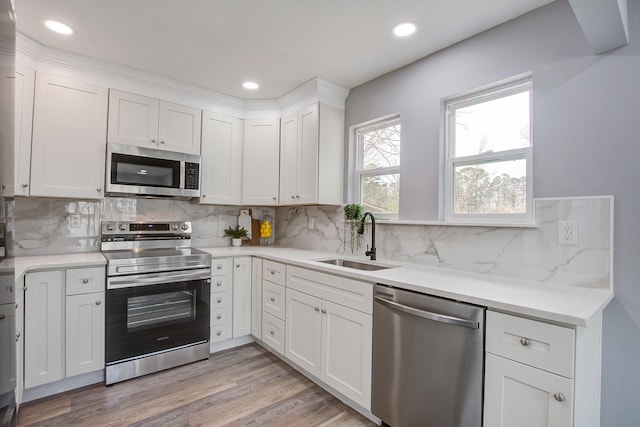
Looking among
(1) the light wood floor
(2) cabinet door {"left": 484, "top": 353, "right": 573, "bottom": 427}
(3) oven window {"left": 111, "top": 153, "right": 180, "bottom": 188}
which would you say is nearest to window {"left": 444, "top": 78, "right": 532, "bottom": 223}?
(2) cabinet door {"left": 484, "top": 353, "right": 573, "bottom": 427}

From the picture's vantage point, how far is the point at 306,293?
242 centimetres

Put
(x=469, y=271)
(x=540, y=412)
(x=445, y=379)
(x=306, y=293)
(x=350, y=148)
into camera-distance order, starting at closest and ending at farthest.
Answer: (x=540, y=412) → (x=445, y=379) → (x=469, y=271) → (x=306, y=293) → (x=350, y=148)

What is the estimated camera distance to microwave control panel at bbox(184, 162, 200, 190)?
9.89ft

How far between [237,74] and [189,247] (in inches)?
70.3

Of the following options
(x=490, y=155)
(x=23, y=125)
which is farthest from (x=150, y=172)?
(x=490, y=155)

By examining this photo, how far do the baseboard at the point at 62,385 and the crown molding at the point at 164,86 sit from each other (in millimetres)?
2294

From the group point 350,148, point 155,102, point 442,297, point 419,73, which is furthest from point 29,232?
point 419,73

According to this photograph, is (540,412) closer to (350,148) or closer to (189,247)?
(350,148)

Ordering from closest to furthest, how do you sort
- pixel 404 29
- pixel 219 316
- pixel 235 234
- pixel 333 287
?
pixel 404 29, pixel 333 287, pixel 219 316, pixel 235 234

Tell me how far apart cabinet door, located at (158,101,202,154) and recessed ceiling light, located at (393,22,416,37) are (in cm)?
200

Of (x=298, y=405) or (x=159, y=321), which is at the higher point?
(x=159, y=321)

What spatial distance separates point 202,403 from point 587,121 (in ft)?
9.35

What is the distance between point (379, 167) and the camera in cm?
285

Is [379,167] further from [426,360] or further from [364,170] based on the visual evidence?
[426,360]
